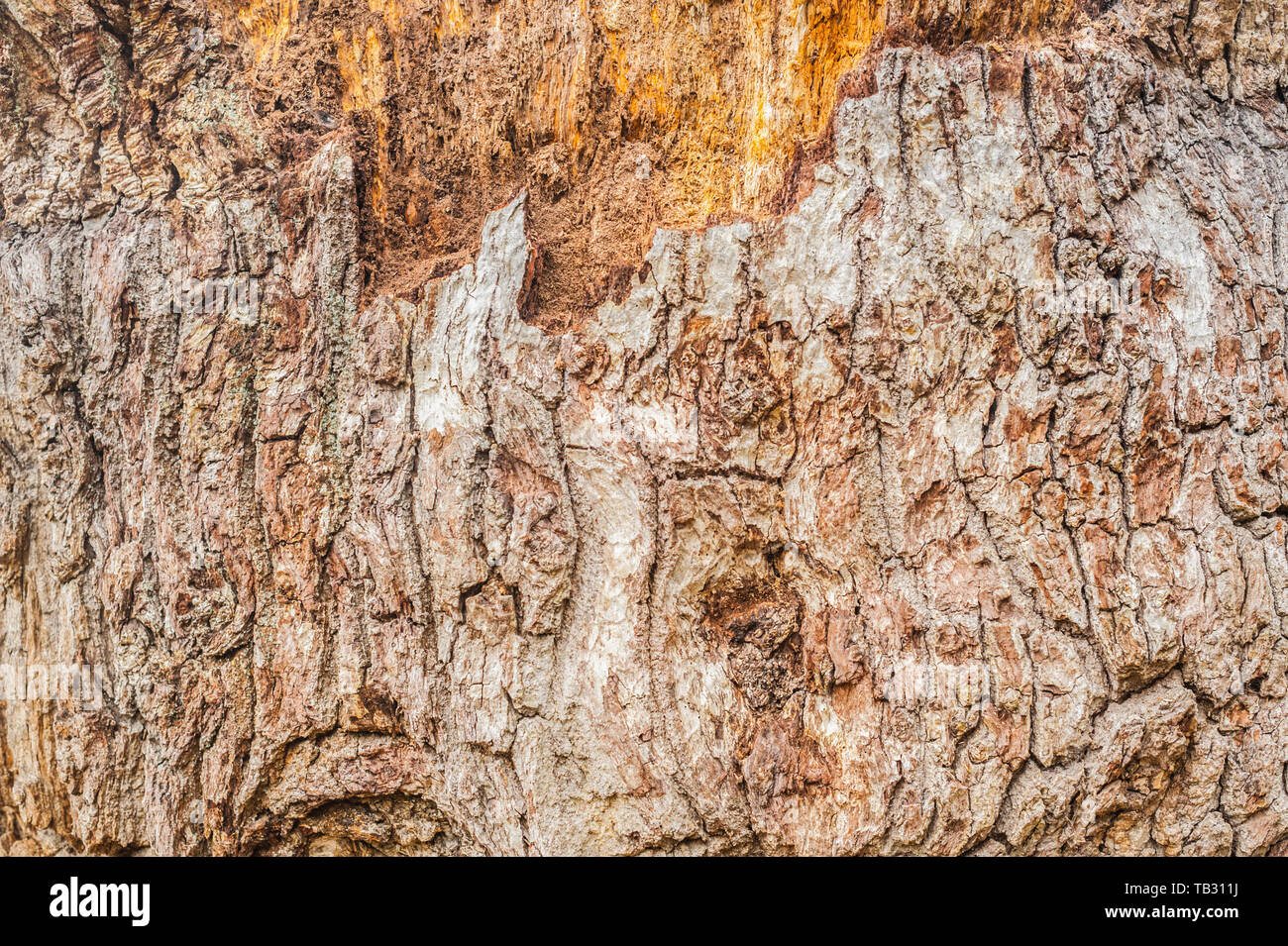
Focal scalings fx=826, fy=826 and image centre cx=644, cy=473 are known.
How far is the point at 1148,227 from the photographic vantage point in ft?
6.59

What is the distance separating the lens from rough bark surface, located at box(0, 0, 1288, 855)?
75.7 inches

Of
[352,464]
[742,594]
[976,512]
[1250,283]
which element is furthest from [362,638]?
[1250,283]

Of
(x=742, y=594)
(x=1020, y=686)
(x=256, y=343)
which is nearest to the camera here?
(x=1020, y=686)

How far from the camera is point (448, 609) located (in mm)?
2088

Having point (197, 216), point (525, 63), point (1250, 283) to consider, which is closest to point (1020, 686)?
point (1250, 283)

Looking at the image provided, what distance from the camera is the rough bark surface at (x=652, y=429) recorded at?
1.92 m

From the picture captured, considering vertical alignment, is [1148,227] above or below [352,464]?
above

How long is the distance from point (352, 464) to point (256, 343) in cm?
43

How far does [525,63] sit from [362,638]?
1.57 m

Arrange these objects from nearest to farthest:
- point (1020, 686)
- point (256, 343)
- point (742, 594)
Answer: point (1020, 686) → point (742, 594) → point (256, 343)

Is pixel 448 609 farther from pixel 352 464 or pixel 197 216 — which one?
pixel 197 216

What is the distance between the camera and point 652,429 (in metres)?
2.00
